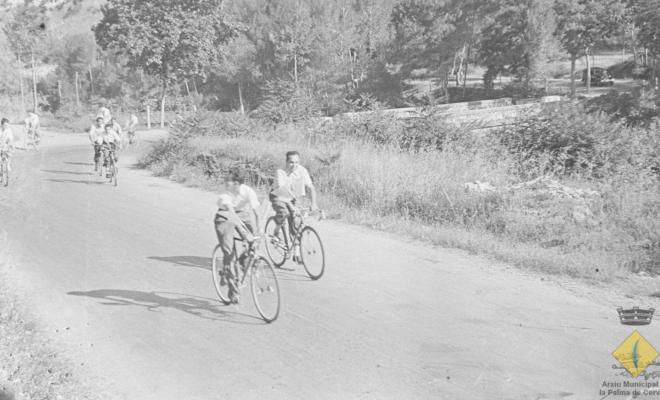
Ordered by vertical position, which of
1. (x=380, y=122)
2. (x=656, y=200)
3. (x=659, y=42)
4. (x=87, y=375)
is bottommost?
(x=87, y=375)

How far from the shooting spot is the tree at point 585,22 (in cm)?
5322

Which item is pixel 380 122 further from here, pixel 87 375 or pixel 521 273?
pixel 87 375

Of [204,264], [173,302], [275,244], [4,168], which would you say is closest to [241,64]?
[4,168]

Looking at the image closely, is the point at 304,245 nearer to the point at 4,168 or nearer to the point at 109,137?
the point at 109,137

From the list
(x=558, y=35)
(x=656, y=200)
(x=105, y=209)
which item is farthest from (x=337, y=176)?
(x=558, y=35)

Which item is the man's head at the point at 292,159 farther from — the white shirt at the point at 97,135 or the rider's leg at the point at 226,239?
the white shirt at the point at 97,135

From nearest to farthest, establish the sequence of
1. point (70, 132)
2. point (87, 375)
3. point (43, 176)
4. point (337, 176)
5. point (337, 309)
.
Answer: point (87, 375), point (337, 309), point (337, 176), point (43, 176), point (70, 132)

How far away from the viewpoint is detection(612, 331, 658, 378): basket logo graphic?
5.86 metres

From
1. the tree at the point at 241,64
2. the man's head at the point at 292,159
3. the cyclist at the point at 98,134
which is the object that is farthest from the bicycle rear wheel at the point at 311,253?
the tree at the point at 241,64

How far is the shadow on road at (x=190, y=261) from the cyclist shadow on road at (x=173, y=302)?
4.43 feet

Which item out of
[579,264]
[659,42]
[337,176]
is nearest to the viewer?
[579,264]

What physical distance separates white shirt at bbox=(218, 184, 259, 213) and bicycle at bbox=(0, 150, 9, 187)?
13566 millimetres

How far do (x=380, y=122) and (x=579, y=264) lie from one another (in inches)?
507

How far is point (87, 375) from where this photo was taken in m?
6.01
